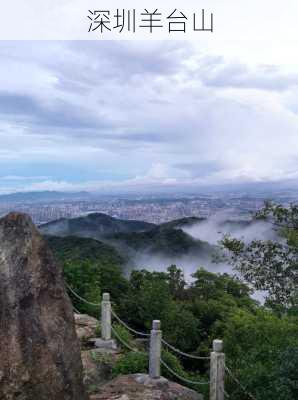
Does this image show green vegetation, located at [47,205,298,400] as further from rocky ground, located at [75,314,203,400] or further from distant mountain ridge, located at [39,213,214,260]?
distant mountain ridge, located at [39,213,214,260]

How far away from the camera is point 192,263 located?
52.6m

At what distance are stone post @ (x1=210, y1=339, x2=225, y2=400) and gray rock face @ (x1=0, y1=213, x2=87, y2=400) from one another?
2.28m

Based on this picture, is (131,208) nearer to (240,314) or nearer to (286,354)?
(240,314)

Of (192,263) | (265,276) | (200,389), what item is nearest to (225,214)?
(192,263)

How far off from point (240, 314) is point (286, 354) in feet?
31.5

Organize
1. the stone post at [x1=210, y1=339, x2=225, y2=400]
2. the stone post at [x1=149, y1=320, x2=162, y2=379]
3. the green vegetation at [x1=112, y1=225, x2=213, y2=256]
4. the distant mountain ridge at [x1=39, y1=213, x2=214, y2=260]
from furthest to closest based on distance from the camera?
the green vegetation at [x1=112, y1=225, x2=213, y2=256]
the distant mountain ridge at [x1=39, y1=213, x2=214, y2=260]
the stone post at [x1=149, y1=320, x2=162, y2=379]
the stone post at [x1=210, y1=339, x2=225, y2=400]

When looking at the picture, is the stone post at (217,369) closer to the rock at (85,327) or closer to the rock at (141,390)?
the rock at (141,390)

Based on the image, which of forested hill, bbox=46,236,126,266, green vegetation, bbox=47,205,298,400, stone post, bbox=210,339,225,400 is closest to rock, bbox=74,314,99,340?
green vegetation, bbox=47,205,298,400

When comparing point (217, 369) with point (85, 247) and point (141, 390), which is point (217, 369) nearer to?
point (141, 390)

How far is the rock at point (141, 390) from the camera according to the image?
24.8 ft

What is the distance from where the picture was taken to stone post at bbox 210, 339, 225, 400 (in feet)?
24.2

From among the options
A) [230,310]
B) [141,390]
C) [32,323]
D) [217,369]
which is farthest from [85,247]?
[32,323]

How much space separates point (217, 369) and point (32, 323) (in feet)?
10.4

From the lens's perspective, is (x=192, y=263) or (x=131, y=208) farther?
(x=131, y=208)
